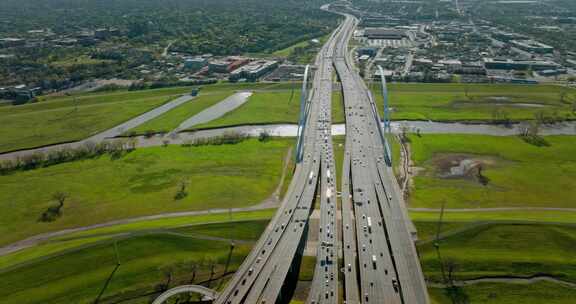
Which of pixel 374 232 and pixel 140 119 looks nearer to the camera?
pixel 374 232

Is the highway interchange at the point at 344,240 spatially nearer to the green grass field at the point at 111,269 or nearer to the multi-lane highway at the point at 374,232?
the multi-lane highway at the point at 374,232

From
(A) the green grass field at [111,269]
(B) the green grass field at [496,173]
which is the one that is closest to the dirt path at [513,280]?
(B) the green grass field at [496,173]

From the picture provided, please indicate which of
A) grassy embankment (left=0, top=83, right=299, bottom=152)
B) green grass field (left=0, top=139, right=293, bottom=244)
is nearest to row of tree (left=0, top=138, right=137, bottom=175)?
green grass field (left=0, top=139, right=293, bottom=244)

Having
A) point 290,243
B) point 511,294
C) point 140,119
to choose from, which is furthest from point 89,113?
point 511,294

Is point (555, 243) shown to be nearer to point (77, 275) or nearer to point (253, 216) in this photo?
point (253, 216)

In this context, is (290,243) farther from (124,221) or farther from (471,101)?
(471,101)

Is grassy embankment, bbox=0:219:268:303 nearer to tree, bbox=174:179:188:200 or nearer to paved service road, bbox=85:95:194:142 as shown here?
tree, bbox=174:179:188:200
